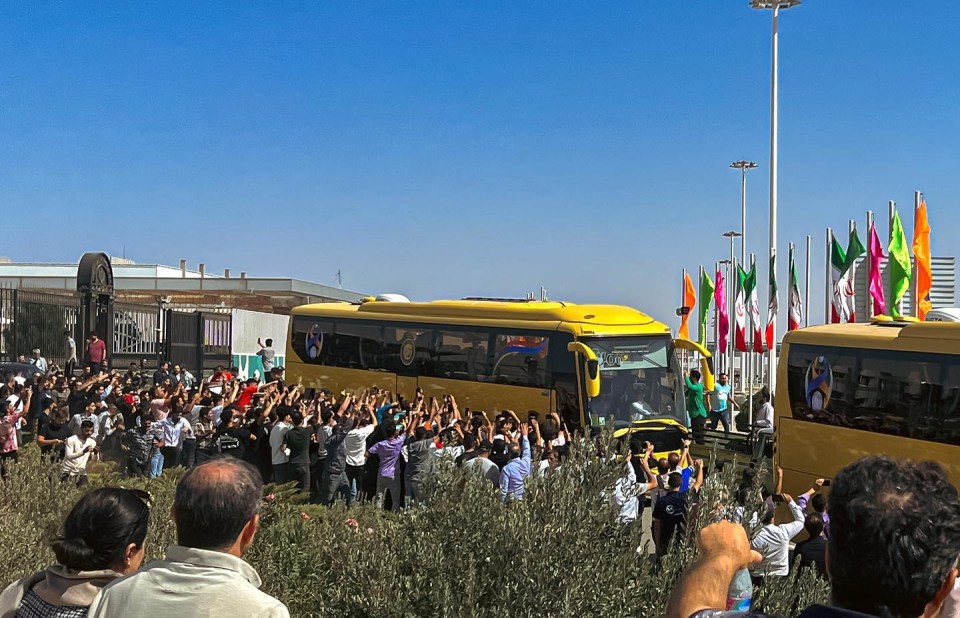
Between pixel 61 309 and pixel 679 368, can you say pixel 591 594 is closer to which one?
pixel 679 368

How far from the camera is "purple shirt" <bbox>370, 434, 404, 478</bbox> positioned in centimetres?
1401

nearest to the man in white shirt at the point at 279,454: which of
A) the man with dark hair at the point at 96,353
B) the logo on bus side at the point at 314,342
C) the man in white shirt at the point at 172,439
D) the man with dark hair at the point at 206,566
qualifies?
the man in white shirt at the point at 172,439

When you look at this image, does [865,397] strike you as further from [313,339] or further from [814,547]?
[313,339]

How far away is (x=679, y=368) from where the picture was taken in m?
19.7

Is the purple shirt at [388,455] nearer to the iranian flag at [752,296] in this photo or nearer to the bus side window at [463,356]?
the bus side window at [463,356]

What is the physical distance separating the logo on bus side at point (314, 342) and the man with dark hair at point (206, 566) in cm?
2288

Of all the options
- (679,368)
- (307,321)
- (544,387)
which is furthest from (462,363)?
(307,321)

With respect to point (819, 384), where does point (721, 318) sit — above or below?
above

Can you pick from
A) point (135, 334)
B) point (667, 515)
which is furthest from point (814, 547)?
point (135, 334)

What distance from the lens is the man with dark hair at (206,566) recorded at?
9.55 ft

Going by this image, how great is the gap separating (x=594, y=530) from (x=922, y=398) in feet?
36.3

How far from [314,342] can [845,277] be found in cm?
1677

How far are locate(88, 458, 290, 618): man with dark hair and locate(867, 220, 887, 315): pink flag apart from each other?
102 feet

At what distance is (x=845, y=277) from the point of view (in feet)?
105
